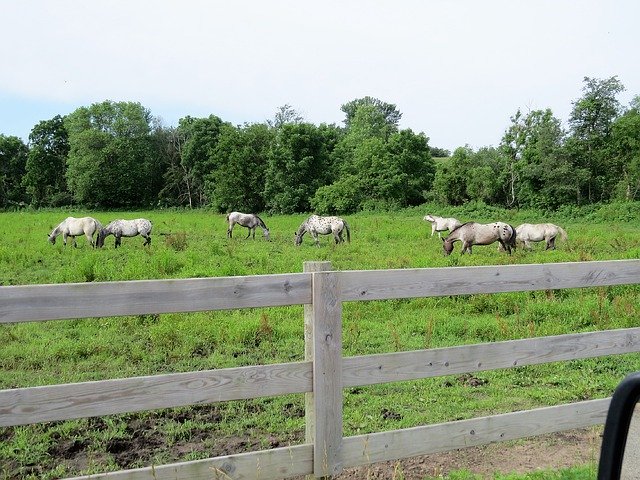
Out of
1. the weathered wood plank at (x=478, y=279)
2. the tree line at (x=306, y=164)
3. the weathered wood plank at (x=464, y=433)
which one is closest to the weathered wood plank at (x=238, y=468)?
the weathered wood plank at (x=464, y=433)

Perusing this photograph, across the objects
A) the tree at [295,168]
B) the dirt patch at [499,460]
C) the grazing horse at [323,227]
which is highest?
the tree at [295,168]

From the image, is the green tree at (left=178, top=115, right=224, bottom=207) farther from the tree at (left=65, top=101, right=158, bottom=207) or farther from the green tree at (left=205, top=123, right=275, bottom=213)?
the green tree at (left=205, top=123, right=275, bottom=213)

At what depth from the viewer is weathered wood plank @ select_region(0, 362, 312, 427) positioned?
283cm

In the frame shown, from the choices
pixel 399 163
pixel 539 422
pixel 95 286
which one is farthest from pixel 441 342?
pixel 399 163

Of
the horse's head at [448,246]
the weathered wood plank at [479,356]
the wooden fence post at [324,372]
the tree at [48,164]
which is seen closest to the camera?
the wooden fence post at [324,372]

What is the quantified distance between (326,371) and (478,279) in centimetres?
116

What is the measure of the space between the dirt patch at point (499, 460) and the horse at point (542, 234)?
54.1ft

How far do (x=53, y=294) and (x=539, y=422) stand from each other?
10.2ft

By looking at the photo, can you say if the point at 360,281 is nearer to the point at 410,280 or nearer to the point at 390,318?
the point at 410,280

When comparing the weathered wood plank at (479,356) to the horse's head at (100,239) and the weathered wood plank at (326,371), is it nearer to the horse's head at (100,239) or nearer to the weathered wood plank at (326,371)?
the weathered wood plank at (326,371)

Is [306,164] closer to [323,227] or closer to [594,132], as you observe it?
[594,132]

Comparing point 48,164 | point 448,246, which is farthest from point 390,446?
point 48,164

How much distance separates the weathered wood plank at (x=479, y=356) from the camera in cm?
347

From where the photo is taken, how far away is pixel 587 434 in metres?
4.62
